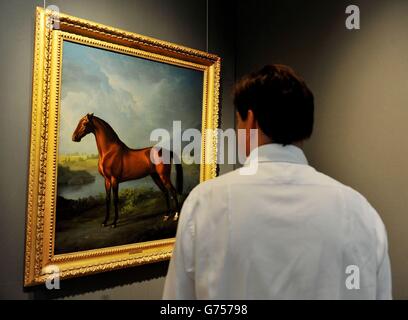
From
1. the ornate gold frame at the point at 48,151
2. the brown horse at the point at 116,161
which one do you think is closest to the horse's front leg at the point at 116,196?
the brown horse at the point at 116,161

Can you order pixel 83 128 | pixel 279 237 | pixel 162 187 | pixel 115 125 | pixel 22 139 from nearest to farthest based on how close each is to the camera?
pixel 279 237 → pixel 22 139 → pixel 83 128 → pixel 115 125 → pixel 162 187

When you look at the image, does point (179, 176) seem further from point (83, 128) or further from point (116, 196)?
point (83, 128)

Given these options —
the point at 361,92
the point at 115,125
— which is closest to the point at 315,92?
the point at 361,92


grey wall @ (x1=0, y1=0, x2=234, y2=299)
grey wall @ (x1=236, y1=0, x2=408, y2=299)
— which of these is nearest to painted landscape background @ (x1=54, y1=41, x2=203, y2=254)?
grey wall @ (x1=0, y1=0, x2=234, y2=299)

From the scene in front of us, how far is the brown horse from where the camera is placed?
146 cm

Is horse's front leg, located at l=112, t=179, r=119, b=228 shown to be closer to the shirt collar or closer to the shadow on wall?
the shadow on wall

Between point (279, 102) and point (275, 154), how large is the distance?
11 centimetres

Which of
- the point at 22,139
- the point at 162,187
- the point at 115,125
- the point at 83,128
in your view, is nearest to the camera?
the point at 22,139

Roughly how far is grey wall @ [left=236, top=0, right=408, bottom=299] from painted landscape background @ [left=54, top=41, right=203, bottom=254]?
52 centimetres

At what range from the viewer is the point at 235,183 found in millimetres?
837

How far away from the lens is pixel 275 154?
852mm

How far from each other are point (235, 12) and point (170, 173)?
0.95 meters

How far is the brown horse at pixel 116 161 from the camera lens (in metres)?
1.46
